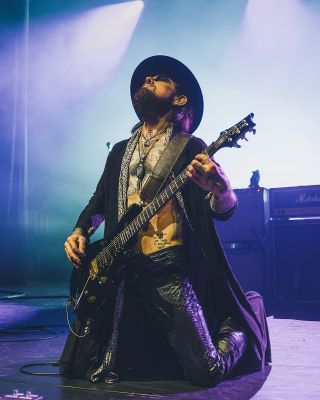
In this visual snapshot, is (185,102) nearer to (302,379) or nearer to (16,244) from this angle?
(302,379)

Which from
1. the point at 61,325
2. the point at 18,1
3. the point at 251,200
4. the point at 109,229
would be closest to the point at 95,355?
the point at 109,229

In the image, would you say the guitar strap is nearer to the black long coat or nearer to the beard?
the black long coat

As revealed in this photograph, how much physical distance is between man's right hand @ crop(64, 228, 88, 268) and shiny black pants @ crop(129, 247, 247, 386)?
0.32 metres

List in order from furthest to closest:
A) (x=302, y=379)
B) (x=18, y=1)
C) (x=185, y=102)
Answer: (x=18, y=1) < (x=185, y=102) < (x=302, y=379)

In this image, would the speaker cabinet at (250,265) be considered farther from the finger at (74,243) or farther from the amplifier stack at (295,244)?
the finger at (74,243)

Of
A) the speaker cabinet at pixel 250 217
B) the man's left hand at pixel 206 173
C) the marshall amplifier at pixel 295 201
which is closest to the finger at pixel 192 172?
the man's left hand at pixel 206 173

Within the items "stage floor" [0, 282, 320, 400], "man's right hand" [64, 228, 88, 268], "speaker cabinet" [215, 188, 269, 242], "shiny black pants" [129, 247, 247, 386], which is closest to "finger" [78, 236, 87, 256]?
Result: "man's right hand" [64, 228, 88, 268]

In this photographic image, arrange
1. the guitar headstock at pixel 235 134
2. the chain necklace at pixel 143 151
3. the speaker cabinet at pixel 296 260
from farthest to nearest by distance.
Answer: the speaker cabinet at pixel 296 260
the chain necklace at pixel 143 151
the guitar headstock at pixel 235 134

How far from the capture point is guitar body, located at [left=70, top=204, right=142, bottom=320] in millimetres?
2662

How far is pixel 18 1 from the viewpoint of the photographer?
361 inches

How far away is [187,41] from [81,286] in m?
5.76

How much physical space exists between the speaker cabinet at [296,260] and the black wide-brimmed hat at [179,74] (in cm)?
288

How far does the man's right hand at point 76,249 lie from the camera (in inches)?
110

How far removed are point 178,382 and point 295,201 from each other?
3577mm
